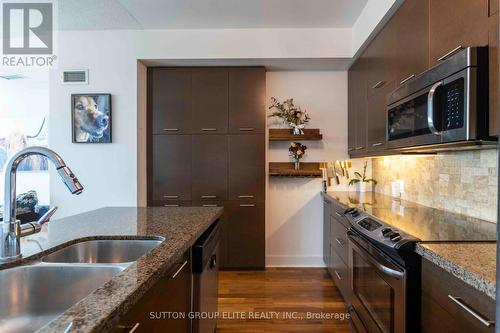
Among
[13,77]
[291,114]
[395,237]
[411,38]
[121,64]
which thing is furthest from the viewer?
[13,77]

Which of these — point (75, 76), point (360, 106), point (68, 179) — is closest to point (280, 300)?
point (360, 106)

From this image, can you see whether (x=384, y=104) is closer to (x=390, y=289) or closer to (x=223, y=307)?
(x=390, y=289)

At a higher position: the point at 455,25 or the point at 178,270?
the point at 455,25

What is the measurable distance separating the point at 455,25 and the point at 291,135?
2.30m

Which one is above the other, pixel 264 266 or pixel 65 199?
pixel 65 199

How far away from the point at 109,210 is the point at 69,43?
230 centimetres

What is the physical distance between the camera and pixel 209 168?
11.9 feet

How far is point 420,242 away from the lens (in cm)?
128

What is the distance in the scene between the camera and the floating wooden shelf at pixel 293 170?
12.1 ft

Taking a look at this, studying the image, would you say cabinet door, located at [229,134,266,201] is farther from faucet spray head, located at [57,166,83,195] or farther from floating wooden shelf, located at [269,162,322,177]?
faucet spray head, located at [57,166,83,195]

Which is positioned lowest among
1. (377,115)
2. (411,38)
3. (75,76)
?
(377,115)

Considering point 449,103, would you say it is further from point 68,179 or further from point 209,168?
point 209,168

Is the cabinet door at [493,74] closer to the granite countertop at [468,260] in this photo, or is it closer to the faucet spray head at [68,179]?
the granite countertop at [468,260]

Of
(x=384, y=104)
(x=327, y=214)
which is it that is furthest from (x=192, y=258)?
(x=327, y=214)
